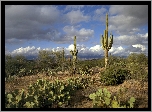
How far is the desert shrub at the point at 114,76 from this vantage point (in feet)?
39.8

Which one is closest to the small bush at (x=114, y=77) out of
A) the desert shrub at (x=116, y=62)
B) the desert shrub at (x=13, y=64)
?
the desert shrub at (x=116, y=62)

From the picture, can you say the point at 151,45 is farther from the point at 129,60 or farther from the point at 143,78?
the point at 129,60

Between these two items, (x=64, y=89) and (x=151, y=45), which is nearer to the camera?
(x=151, y=45)

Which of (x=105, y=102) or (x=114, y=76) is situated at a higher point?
(x=114, y=76)

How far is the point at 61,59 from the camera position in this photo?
2102 centimetres

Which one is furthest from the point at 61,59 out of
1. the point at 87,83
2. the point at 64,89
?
the point at 64,89

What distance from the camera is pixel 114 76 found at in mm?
12297

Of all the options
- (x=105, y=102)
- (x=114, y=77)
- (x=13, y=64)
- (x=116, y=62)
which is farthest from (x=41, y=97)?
(x=116, y=62)

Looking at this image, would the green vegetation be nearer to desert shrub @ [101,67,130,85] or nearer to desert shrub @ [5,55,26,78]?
desert shrub @ [101,67,130,85]

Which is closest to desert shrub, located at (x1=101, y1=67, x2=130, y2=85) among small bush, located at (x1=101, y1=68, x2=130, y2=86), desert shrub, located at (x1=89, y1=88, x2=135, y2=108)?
small bush, located at (x1=101, y1=68, x2=130, y2=86)

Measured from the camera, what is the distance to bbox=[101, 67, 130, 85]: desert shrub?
1212cm

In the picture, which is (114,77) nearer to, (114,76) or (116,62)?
(114,76)

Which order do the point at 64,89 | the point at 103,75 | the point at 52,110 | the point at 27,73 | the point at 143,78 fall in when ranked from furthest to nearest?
the point at 27,73
the point at 103,75
the point at 143,78
the point at 64,89
the point at 52,110
